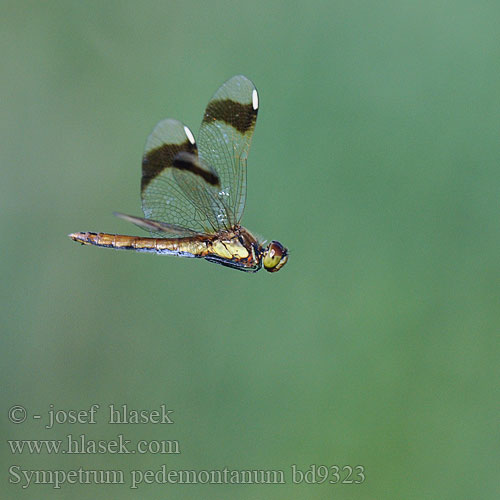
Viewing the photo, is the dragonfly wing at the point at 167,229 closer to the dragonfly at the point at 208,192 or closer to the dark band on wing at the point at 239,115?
the dragonfly at the point at 208,192

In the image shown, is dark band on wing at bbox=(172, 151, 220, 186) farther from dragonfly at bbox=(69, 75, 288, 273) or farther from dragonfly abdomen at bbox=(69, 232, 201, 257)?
dragonfly abdomen at bbox=(69, 232, 201, 257)

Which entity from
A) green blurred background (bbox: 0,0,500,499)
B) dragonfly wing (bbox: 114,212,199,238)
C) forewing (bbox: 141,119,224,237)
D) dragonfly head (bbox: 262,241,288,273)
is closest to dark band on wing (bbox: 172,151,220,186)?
forewing (bbox: 141,119,224,237)

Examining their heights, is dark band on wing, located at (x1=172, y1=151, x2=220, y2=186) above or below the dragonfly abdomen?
above

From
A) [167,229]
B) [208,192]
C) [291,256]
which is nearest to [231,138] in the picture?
[208,192]

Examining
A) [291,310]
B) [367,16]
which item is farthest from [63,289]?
[367,16]

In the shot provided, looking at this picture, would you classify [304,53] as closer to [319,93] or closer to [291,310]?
[319,93]

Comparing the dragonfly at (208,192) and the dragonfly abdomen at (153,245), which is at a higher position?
the dragonfly at (208,192)

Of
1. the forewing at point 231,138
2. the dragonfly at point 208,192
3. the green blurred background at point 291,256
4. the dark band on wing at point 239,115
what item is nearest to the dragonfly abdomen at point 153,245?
the dragonfly at point 208,192
